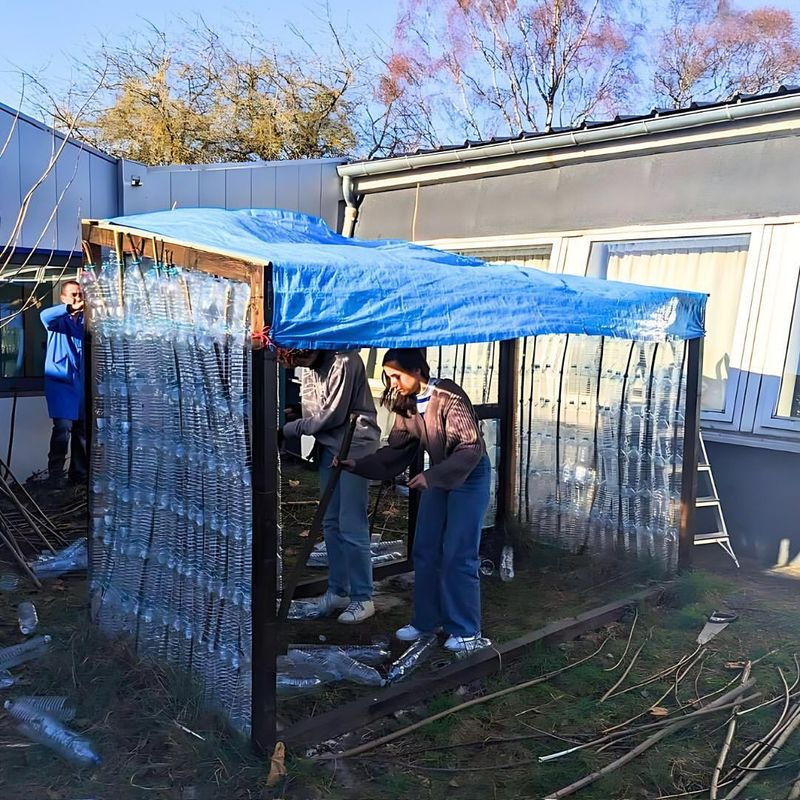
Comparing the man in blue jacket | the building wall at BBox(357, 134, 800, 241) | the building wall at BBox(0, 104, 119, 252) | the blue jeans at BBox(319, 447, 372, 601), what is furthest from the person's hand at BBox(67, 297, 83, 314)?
the building wall at BBox(357, 134, 800, 241)

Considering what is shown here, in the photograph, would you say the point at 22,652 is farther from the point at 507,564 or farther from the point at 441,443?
the point at 507,564

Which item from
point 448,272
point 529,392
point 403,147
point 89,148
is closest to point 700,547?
point 529,392

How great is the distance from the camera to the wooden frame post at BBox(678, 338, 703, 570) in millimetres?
5691

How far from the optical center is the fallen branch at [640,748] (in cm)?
317

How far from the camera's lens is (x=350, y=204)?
9.16 meters

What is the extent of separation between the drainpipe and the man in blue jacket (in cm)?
323

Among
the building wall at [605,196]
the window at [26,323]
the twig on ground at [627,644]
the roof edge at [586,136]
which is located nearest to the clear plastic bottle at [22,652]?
the twig on ground at [627,644]

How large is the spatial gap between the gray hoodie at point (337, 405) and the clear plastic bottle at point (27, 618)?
1.74m

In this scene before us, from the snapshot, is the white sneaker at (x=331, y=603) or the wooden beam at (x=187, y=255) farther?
the white sneaker at (x=331, y=603)

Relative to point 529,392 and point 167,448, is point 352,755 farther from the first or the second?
point 529,392

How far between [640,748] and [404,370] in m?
2.01

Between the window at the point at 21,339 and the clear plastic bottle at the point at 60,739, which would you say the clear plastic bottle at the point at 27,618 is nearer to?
the clear plastic bottle at the point at 60,739

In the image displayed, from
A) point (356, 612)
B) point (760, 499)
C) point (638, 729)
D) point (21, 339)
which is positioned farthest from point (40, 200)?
point (760, 499)

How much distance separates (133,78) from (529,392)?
44.8 feet
